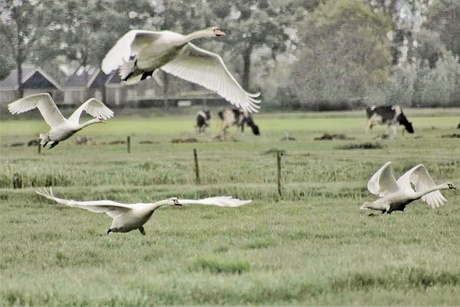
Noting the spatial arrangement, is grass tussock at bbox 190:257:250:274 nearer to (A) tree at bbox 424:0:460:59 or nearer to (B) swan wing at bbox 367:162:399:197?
(B) swan wing at bbox 367:162:399:197

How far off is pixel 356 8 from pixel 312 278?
2846mm

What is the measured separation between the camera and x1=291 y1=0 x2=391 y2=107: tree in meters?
7.32

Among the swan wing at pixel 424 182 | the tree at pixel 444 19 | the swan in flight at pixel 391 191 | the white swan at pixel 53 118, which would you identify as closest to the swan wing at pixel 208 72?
the white swan at pixel 53 118

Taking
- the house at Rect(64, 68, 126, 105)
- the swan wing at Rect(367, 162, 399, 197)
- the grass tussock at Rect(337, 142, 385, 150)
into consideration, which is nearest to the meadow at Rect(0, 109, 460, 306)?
the grass tussock at Rect(337, 142, 385, 150)

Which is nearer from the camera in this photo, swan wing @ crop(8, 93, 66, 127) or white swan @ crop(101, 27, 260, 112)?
white swan @ crop(101, 27, 260, 112)

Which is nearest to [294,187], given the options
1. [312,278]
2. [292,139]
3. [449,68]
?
[292,139]

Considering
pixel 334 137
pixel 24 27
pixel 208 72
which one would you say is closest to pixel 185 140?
pixel 334 137

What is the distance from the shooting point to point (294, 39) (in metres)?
7.39

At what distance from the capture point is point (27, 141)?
7.50 metres

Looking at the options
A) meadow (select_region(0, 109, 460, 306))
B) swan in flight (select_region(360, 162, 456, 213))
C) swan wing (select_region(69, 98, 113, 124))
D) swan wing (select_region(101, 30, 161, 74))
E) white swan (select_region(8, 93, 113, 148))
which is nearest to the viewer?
swan wing (select_region(101, 30, 161, 74))

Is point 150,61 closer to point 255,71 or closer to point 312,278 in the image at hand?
point 312,278

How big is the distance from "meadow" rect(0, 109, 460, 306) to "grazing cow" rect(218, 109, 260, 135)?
63 mm

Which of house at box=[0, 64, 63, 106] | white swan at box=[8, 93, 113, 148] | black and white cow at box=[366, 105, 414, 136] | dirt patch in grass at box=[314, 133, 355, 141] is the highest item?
house at box=[0, 64, 63, 106]

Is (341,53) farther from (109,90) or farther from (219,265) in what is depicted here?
(219,265)
